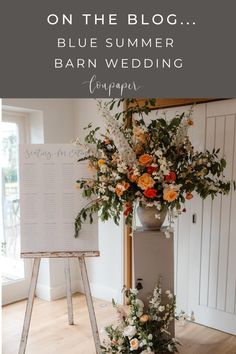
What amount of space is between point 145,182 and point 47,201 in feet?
2.52

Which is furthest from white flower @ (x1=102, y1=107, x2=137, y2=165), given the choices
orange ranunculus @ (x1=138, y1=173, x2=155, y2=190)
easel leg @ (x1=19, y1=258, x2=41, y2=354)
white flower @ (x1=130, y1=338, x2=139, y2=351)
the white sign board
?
white flower @ (x1=130, y1=338, x2=139, y2=351)

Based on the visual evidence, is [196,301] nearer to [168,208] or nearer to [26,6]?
[168,208]

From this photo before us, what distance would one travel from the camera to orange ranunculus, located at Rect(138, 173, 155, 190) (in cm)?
179

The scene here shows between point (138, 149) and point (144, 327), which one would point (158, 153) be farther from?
point (144, 327)

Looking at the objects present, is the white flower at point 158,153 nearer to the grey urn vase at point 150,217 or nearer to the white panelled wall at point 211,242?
the grey urn vase at point 150,217

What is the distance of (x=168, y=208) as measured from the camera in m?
1.99

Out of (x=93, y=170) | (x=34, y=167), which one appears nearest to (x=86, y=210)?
(x=93, y=170)

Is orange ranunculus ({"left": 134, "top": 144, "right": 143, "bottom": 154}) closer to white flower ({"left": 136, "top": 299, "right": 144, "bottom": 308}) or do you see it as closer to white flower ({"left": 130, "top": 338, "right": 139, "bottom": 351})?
white flower ({"left": 136, "top": 299, "right": 144, "bottom": 308})

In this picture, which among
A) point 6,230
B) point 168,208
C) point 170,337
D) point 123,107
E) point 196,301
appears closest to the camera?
point 168,208

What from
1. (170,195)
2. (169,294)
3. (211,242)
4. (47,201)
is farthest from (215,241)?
(47,201)

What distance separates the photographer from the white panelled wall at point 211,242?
8.06 feet

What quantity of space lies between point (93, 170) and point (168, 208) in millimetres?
542

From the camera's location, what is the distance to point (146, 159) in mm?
1821

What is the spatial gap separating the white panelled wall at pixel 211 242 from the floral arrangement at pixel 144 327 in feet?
2.13
